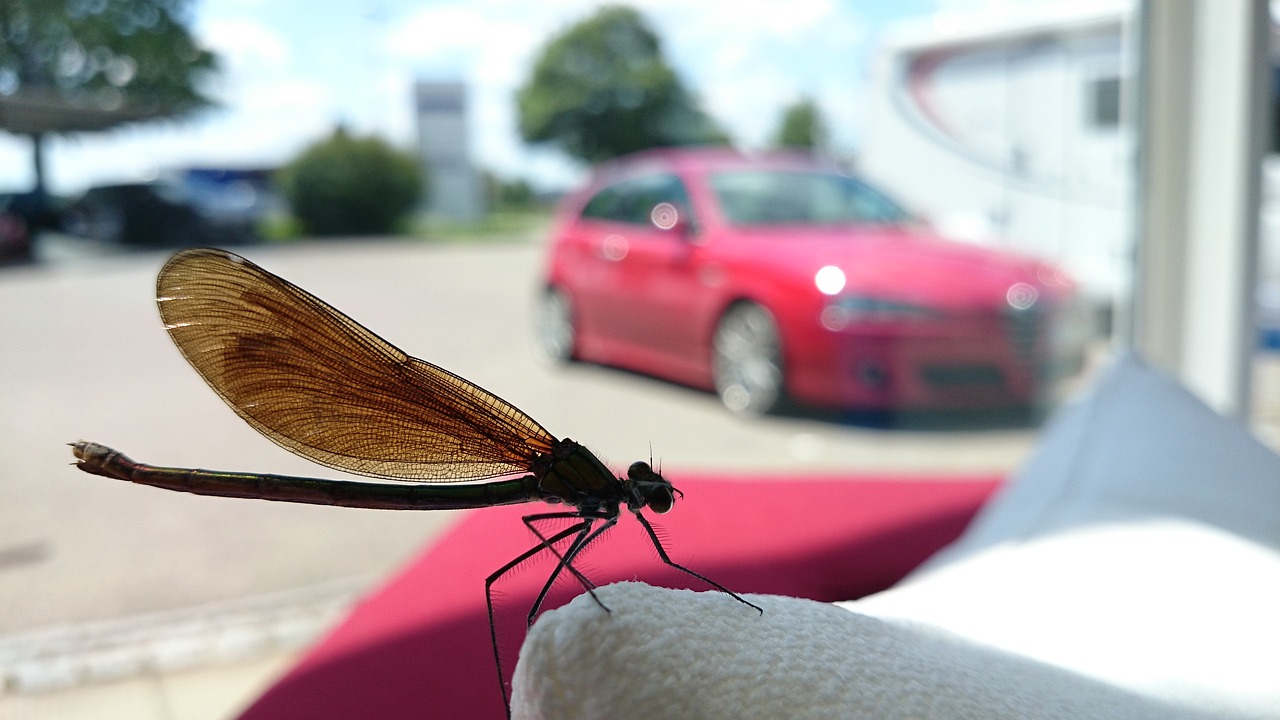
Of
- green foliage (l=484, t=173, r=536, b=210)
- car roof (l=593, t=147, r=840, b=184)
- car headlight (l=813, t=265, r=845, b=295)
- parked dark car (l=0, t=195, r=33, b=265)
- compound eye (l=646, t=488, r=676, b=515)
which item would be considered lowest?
car headlight (l=813, t=265, r=845, b=295)

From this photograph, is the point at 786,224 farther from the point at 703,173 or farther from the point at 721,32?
the point at 721,32

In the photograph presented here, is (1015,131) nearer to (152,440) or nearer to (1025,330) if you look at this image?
(1025,330)

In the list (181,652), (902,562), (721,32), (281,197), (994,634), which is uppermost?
(721,32)

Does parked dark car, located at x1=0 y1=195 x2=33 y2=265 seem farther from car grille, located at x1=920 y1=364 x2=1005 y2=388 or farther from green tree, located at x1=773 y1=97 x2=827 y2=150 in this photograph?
car grille, located at x1=920 y1=364 x2=1005 y2=388

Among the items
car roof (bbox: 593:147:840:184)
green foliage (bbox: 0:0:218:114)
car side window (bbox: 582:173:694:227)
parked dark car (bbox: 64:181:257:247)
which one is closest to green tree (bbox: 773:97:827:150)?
car roof (bbox: 593:147:840:184)

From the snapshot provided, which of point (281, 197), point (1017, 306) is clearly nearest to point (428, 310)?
point (281, 197)

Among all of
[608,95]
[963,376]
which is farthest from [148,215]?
[963,376]

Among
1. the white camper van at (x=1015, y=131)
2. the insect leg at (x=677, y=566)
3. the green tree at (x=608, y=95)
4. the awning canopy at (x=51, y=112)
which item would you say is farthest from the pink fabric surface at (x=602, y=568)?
the white camper van at (x=1015, y=131)

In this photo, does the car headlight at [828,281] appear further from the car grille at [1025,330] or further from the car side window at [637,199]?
the car grille at [1025,330]
